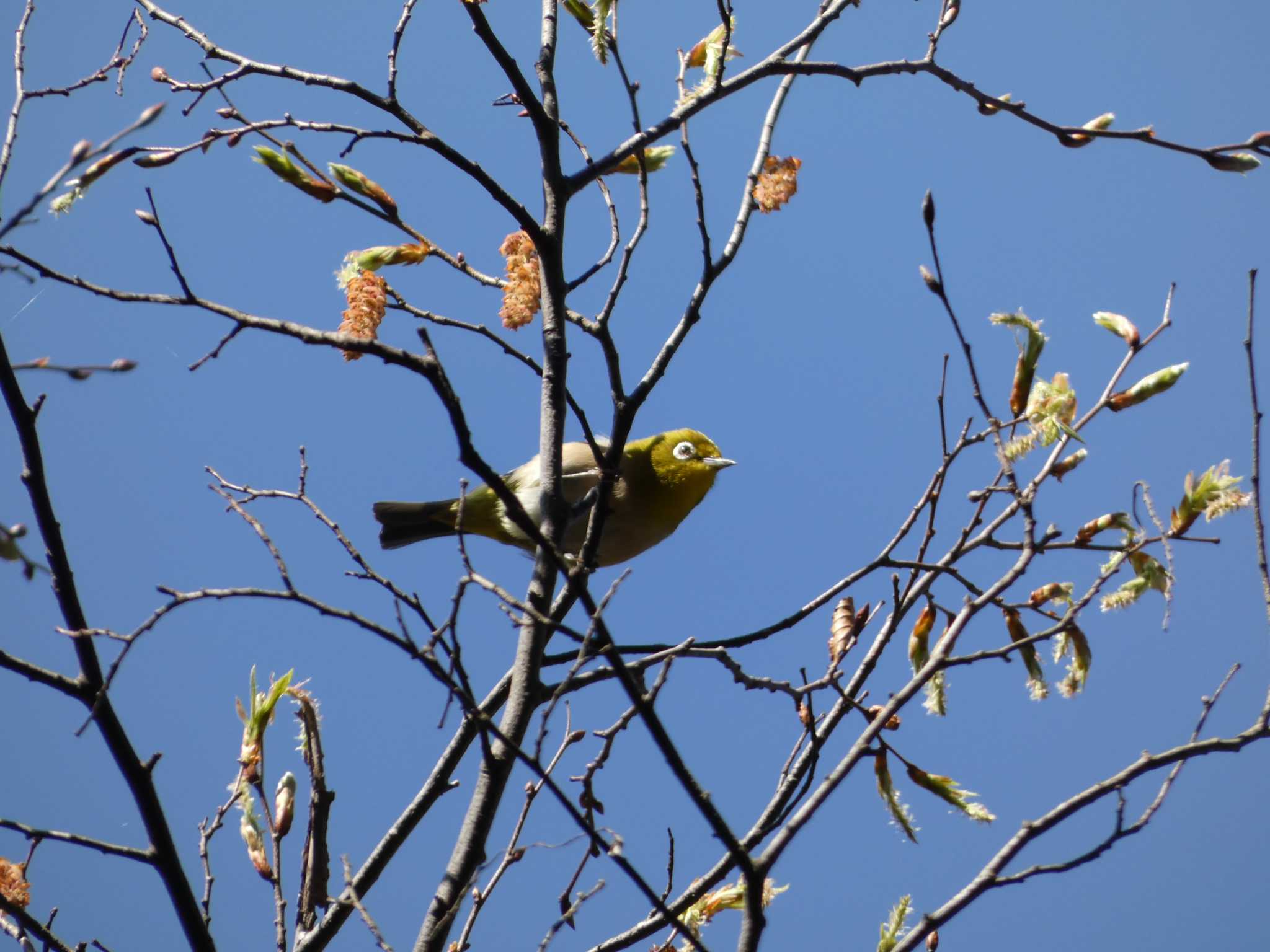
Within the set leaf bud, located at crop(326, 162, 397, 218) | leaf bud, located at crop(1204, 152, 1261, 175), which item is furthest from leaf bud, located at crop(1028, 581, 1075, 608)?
leaf bud, located at crop(326, 162, 397, 218)

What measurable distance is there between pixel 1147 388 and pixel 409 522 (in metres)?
3.81

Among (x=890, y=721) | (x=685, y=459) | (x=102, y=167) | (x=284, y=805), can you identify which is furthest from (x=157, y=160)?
(x=685, y=459)

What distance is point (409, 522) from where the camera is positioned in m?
5.46

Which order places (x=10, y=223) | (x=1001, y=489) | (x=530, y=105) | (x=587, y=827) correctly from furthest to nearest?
1. (x=530, y=105)
2. (x=1001, y=489)
3. (x=587, y=827)
4. (x=10, y=223)

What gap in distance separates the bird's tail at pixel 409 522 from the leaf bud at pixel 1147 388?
11.6 ft

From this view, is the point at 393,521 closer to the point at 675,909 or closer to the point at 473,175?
the point at 473,175

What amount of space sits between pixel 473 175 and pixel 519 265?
0.41 meters

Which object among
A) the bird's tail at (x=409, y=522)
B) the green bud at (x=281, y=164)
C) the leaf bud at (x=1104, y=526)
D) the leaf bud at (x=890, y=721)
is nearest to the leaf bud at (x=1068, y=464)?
the leaf bud at (x=1104, y=526)

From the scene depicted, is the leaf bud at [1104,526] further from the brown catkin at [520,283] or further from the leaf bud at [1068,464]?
the brown catkin at [520,283]

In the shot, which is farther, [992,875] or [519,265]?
[519,265]

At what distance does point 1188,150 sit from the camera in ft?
8.22

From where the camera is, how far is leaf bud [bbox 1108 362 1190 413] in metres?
2.44

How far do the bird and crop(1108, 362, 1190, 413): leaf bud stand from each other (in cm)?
231

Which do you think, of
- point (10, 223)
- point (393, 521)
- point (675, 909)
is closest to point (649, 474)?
point (393, 521)
